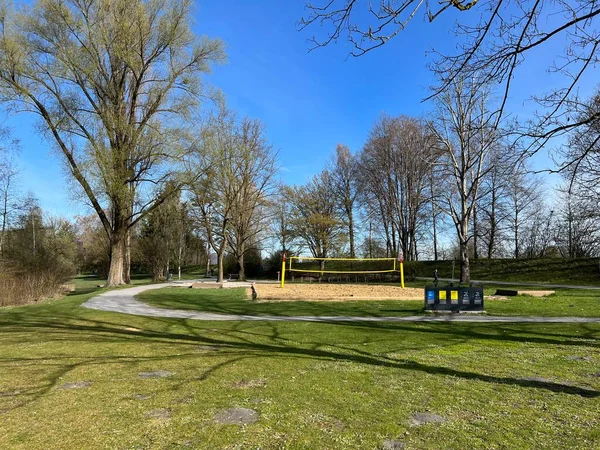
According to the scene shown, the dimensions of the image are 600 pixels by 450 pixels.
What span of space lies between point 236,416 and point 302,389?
1122 mm

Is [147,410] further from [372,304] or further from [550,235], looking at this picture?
[550,235]

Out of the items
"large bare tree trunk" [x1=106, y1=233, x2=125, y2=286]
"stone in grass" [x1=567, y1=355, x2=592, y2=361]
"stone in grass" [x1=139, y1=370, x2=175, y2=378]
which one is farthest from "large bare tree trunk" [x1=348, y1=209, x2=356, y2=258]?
"stone in grass" [x1=139, y1=370, x2=175, y2=378]

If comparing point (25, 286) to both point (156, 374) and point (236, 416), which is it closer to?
point (156, 374)

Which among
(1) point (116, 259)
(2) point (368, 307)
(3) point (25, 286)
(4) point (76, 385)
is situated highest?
(1) point (116, 259)

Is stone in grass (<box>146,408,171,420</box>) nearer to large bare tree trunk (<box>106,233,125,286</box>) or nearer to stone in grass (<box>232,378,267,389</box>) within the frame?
stone in grass (<box>232,378,267,389</box>)

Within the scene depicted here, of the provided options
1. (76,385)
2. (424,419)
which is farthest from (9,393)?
(424,419)

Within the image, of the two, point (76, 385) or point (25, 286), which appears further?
point (25, 286)

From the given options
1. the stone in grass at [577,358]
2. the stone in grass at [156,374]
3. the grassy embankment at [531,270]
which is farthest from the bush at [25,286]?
the grassy embankment at [531,270]

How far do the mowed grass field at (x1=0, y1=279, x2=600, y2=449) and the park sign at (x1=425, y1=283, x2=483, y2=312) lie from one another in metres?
3.62

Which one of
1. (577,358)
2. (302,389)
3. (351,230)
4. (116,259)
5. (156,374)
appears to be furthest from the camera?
(351,230)

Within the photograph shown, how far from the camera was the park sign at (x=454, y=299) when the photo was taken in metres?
13.2

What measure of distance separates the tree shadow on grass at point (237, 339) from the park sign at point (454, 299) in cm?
237

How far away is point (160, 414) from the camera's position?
4.02 m

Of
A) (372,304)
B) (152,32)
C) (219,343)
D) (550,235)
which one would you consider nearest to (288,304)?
(372,304)
